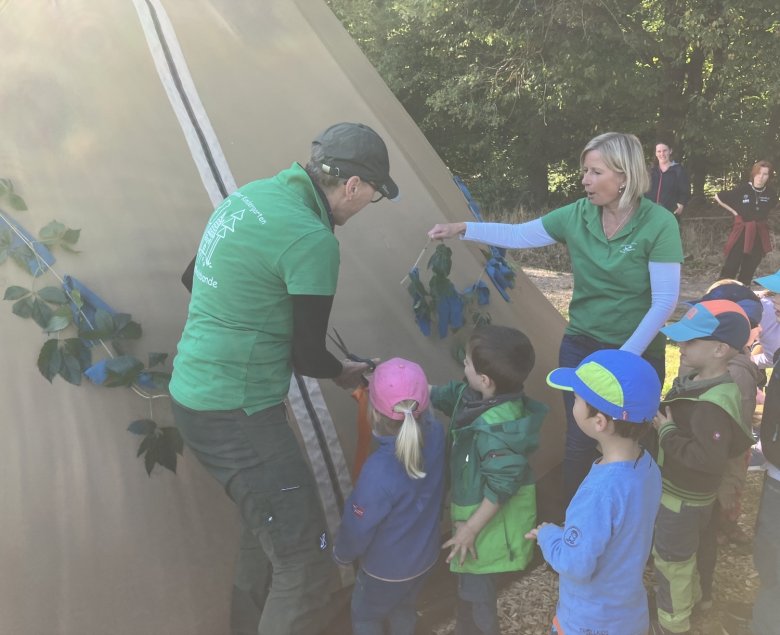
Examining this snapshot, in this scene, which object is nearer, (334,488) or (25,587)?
(25,587)

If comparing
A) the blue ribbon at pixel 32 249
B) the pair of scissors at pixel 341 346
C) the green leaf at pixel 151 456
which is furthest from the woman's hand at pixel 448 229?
the blue ribbon at pixel 32 249

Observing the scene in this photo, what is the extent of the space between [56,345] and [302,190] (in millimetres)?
1226

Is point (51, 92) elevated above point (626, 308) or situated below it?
above

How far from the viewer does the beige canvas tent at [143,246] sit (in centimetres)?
259

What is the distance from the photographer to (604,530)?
209 cm

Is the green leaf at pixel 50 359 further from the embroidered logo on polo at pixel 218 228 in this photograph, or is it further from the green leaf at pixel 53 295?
the embroidered logo on polo at pixel 218 228

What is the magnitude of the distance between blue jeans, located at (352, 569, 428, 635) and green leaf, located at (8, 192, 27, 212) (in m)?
2.04

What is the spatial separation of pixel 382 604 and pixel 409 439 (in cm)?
81

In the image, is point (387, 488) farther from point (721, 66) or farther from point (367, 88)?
point (721, 66)

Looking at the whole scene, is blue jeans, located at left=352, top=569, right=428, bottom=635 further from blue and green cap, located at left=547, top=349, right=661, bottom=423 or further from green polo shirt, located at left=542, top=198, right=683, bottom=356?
green polo shirt, located at left=542, top=198, right=683, bottom=356

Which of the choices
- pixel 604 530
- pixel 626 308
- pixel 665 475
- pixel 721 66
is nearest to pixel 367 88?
pixel 626 308

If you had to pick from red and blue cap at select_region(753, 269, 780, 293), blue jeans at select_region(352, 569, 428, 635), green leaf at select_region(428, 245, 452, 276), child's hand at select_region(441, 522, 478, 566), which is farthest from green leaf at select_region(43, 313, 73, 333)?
red and blue cap at select_region(753, 269, 780, 293)

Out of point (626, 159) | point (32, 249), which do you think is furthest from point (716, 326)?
point (32, 249)

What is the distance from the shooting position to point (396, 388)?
2.44 meters
